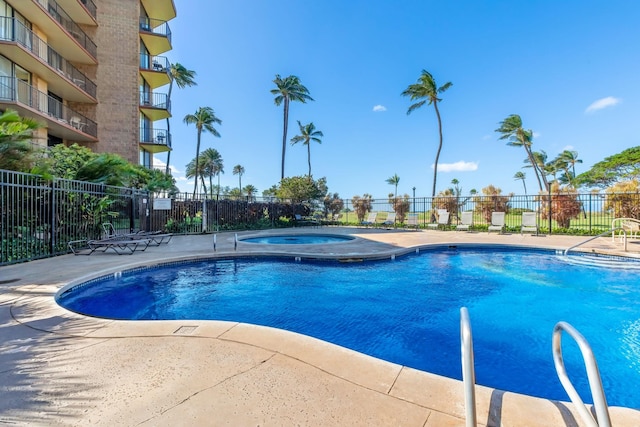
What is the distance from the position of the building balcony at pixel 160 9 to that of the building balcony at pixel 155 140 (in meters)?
7.99

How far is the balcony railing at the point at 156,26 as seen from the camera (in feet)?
63.4

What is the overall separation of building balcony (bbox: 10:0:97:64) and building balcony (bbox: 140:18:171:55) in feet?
10.6

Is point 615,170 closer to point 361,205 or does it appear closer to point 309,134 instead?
point 361,205

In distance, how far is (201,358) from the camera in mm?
2479

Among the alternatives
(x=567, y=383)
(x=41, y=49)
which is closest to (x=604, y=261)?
(x=567, y=383)

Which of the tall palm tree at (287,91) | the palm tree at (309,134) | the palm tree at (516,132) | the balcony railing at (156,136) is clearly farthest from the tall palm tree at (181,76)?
the palm tree at (516,132)

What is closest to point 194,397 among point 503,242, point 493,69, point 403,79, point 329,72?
point 503,242

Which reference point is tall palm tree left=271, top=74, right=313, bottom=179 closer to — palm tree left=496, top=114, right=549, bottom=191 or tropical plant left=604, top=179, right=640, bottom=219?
palm tree left=496, top=114, right=549, bottom=191

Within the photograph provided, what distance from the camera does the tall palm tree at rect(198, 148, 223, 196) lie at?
159ft

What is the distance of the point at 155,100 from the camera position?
21.2m

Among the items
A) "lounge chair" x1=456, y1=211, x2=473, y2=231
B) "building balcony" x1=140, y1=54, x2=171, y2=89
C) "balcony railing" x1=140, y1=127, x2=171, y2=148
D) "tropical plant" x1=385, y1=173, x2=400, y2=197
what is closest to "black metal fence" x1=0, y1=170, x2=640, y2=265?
"lounge chair" x1=456, y1=211, x2=473, y2=231

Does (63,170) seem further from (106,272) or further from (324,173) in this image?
(324,173)

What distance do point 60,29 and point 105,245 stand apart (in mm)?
13047

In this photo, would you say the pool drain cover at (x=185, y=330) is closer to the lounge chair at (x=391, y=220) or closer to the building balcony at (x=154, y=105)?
the lounge chair at (x=391, y=220)
